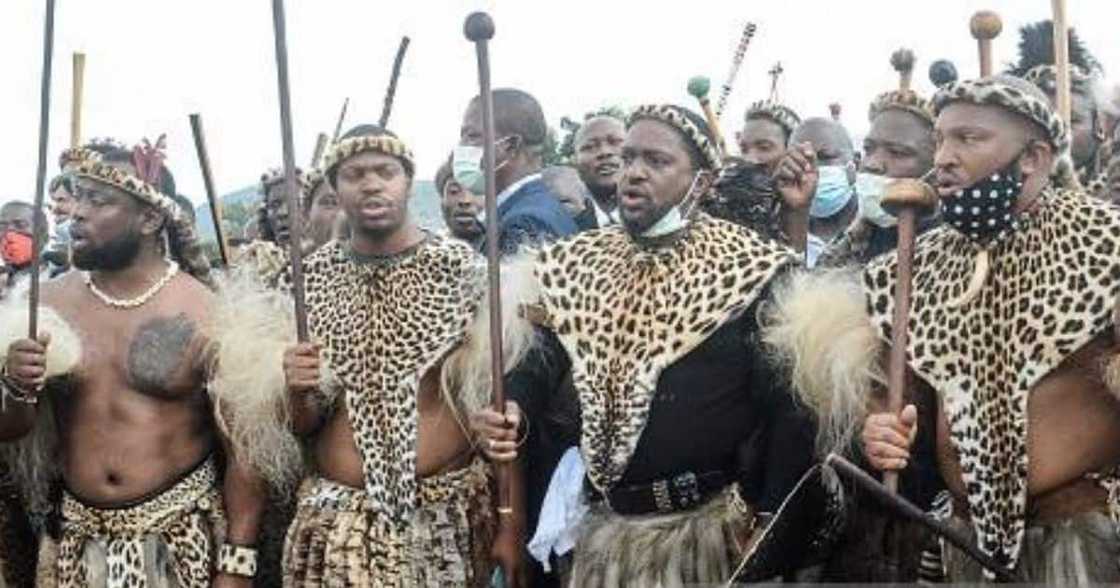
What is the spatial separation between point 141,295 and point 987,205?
3.28 metres

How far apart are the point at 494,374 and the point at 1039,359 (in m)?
1.72

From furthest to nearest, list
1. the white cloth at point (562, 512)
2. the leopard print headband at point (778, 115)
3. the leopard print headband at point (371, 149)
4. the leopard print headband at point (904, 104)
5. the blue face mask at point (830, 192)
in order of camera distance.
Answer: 1. the leopard print headband at point (778, 115)
2. the blue face mask at point (830, 192)
3. the leopard print headband at point (371, 149)
4. the leopard print headband at point (904, 104)
5. the white cloth at point (562, 512)

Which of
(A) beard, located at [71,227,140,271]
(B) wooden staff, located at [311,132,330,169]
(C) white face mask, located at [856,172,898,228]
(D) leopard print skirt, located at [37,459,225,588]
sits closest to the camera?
(C) white face mask, located at [856,172,898,228]

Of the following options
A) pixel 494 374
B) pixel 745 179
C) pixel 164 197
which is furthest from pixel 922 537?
pixel 164 197

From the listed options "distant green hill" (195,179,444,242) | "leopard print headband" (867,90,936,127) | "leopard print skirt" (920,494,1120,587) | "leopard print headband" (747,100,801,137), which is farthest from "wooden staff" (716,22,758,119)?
"distant green hill" (195,179,444,242)

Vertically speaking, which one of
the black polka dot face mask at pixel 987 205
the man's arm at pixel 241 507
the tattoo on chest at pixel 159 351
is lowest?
the man's arm at pixel 241 507

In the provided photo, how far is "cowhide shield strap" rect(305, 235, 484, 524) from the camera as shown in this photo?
6.42m

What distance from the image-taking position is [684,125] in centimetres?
600

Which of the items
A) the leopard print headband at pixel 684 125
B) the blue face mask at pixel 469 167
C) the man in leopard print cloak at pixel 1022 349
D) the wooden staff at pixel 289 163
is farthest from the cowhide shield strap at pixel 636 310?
the blue face mask at pixel 469 167

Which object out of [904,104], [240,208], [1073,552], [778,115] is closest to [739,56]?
[778,115]

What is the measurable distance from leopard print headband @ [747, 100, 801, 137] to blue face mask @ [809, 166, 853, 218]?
14.7 inches

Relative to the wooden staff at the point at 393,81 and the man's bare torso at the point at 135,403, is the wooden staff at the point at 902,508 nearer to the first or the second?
the man's bare torso at the point at 135,403

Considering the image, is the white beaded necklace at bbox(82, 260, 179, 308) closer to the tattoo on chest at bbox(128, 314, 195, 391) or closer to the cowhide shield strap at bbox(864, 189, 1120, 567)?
the tattoo on chest at bbox(128, 314, 195, 391)

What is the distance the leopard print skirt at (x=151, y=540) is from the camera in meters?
6.71
